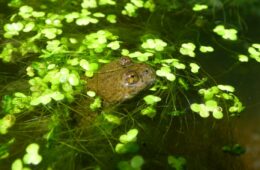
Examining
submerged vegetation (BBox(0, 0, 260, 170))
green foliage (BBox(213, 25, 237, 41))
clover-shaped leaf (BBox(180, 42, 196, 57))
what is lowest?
submerged vegetation (BBox(0, 0, 260, 170))

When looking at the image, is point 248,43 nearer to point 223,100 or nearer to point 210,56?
point 210,56

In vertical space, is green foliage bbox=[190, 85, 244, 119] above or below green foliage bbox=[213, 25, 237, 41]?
below

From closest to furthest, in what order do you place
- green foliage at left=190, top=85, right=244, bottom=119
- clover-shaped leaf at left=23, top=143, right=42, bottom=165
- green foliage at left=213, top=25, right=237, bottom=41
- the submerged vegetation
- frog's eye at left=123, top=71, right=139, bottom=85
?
clover-shaped leaf at left=23, top=143, right=42, bottom=165
the submerged vegetation
green foliage at left=190, top=85, right=244, bottom=119
frog's eye at left=123, top=71, right=139, bottom=85
green foliage at left=213, top=25, right=237, bottom=41

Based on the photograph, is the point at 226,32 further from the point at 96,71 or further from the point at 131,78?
the point at 96,71

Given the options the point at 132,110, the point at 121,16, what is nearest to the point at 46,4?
the point at 121,16

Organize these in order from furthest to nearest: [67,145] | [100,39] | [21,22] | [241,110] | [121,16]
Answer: [121,16], [21,22], [100,39], [241,110], [67,145]

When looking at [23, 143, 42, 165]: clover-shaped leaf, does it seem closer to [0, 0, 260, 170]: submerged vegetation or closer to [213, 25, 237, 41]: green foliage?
[0, 0, 260, 170]: submerged vegetation

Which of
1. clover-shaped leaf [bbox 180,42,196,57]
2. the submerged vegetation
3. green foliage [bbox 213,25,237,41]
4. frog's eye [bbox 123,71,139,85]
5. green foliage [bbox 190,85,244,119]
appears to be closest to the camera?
the submerged vegetation

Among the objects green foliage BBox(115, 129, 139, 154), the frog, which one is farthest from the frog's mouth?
green foliage BBox(115, 129, 139, 154)
